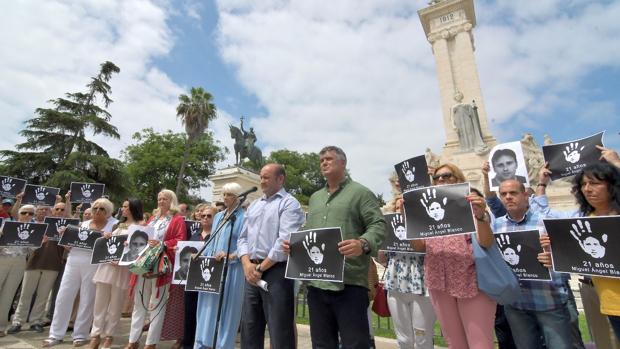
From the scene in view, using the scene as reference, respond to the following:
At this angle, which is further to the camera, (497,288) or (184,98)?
(184,98)

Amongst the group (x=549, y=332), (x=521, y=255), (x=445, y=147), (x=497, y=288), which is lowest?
(x=549, y=332)

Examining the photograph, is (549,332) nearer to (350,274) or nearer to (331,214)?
(350,274)

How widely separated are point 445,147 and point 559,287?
17.0 m

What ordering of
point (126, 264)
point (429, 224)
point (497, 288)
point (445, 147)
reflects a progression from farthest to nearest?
1. point (445, 147)
2. point (126, 264)
3. point (429, 224)
4. point (497, 288)

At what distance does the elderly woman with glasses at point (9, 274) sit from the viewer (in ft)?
→ 18.5

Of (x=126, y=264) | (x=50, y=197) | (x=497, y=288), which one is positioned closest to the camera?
(x=497, y=288)

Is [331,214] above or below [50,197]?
below

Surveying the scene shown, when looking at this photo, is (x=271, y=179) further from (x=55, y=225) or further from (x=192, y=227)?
(x=55, y=225)

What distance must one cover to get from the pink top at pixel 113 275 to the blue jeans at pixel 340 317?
3.44 metres

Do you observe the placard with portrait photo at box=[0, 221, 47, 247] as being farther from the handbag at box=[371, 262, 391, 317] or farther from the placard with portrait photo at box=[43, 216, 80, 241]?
the handbag at box=[371, 262, 391, 317]

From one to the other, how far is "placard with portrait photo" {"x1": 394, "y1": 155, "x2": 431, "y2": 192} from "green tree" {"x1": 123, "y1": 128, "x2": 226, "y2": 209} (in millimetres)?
30797

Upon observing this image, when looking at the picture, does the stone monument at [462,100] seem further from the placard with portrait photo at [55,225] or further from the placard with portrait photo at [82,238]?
the placard with portrait photo at [55,225]

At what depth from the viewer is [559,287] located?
2916 mm

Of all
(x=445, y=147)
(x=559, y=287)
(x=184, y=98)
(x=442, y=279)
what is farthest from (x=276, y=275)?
(x=184, y=98)
